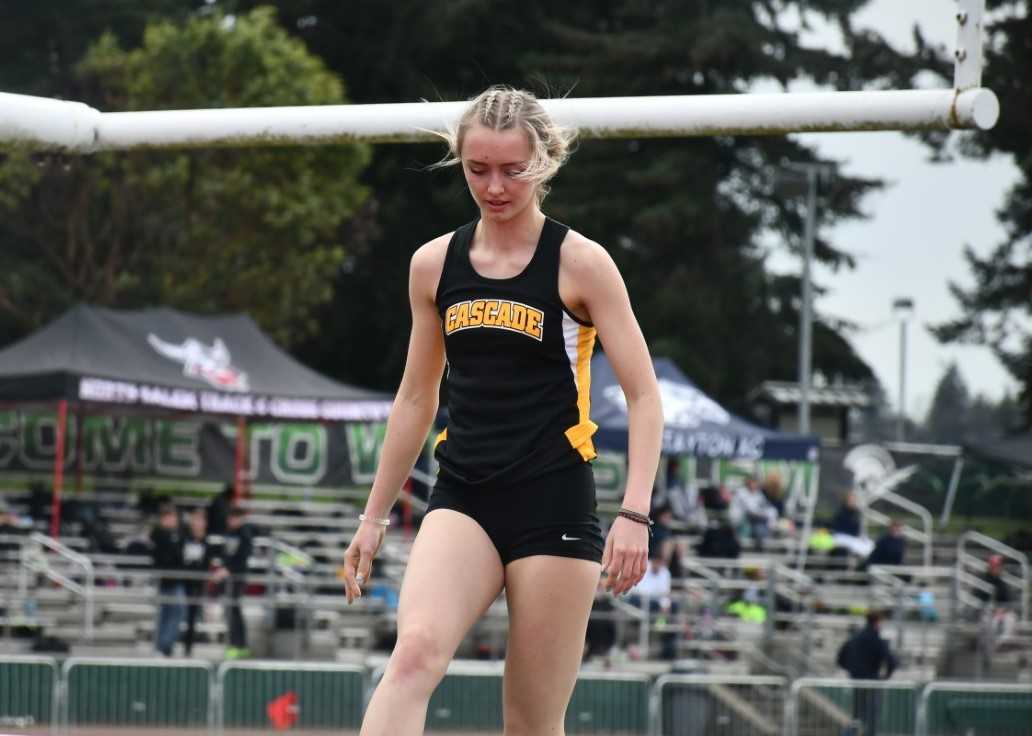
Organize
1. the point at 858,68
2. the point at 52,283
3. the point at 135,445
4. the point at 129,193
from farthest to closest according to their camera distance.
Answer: the point at 858,68, the point at 52,283, the point at 129,193, the point at 135,445

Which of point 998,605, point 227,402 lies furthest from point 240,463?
point 998,605

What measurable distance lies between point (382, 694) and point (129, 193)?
99.8 feet

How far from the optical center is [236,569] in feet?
64.1

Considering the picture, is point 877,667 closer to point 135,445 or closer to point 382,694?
point 135,445

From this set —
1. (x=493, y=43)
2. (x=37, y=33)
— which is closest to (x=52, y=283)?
(x=37, y=33)

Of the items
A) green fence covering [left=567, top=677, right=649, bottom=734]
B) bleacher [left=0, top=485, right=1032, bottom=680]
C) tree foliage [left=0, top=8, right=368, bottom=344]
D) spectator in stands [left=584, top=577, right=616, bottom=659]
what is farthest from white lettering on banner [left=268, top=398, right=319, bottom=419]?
tree foliage [left=0, top=8, right=368, bottom=344]

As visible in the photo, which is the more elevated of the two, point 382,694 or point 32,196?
point 32,196

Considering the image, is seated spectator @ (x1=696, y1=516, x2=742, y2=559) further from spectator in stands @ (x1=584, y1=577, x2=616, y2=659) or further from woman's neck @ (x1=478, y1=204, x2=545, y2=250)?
woman's neck @ (x1=478, y1=204, x2=545, y2=250)

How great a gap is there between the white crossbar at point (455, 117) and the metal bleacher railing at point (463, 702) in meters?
9.97

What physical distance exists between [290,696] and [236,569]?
3.27 m

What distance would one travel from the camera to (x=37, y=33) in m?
44.7

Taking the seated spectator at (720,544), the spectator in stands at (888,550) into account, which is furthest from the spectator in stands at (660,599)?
the spectator in stands at (888,550)

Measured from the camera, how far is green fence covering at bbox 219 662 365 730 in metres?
16.3

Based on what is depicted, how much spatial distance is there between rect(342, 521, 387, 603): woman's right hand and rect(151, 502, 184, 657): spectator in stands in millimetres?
13602
